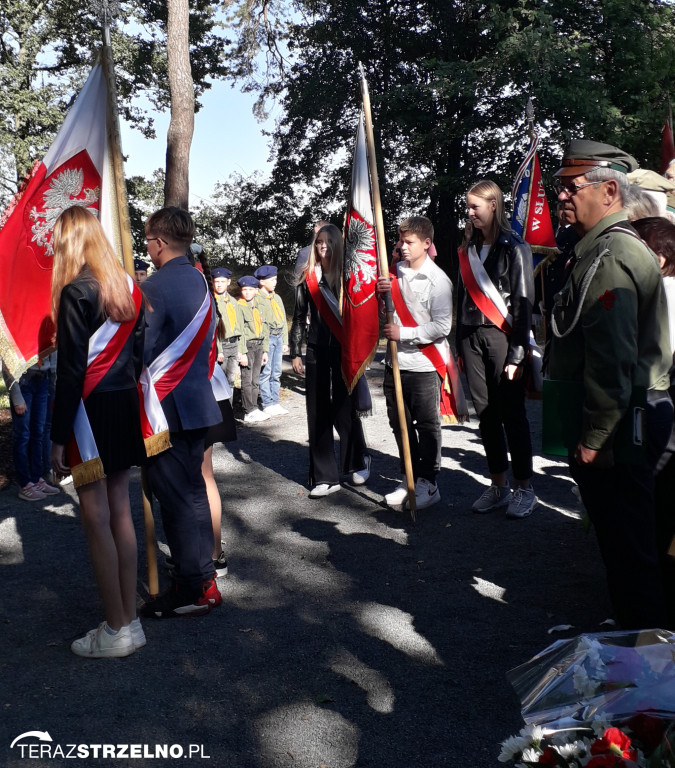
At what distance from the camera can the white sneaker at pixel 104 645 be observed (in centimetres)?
399

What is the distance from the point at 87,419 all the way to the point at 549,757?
2811 mm

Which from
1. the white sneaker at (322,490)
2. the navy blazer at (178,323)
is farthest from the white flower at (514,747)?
the white sneaker at (322,490)

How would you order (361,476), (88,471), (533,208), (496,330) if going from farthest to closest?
(533,208), (361,476), (496,330), (88,471)

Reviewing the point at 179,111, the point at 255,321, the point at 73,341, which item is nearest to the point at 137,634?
the point at 73,341

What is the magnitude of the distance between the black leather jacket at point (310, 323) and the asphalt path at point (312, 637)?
1.29 m

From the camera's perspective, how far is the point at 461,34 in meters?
25.0

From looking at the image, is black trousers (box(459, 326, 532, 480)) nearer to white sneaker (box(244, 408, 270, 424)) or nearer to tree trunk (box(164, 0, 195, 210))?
white sneaker (box(244, 408, 270, 424))

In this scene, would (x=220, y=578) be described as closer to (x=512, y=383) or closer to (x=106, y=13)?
(x=512, y=383)

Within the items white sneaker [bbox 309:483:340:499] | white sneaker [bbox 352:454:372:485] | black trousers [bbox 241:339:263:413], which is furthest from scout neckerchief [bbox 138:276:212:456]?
black trousers [bbox 241:339:263:413]

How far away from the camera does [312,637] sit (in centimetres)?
419

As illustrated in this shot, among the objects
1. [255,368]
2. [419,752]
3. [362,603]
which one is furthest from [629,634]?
[255,368]

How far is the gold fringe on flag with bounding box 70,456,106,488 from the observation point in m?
3.85

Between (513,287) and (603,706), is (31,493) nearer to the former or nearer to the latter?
(513,287)

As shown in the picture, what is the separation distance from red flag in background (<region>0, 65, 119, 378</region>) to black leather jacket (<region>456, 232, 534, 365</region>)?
2675mm
